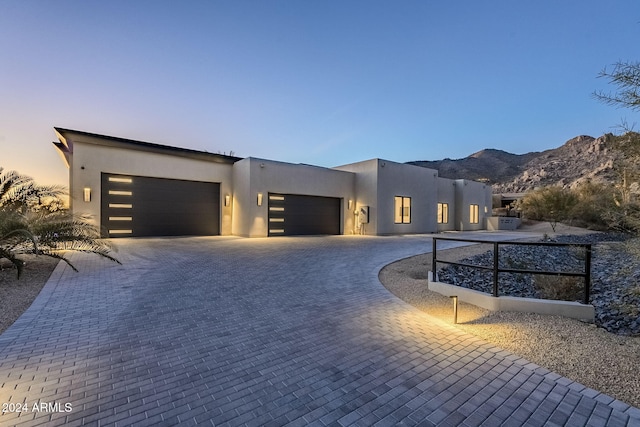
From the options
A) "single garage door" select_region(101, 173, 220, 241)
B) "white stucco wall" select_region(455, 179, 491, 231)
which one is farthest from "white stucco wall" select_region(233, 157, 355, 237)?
"white stucco wall" select_region(455, 179, 491, 231)

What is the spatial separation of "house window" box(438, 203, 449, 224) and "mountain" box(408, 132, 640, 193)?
25824 mm

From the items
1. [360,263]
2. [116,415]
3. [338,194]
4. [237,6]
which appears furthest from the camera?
[338,194]

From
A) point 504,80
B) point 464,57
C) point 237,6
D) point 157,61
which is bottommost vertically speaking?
point 157,61

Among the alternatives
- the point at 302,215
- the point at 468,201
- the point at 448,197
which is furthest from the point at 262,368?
the point at 468,201

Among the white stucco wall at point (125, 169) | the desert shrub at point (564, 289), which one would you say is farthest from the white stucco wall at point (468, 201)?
the desert shrub at point (564, 289)

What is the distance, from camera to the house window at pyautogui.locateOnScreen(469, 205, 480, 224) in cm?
2298

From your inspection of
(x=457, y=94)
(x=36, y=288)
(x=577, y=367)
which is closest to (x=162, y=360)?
(x=577, y=367)

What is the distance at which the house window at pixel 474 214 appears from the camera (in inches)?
905

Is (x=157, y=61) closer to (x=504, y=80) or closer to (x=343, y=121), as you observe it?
(x=343, y=121)

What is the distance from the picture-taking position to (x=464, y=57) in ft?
53.3

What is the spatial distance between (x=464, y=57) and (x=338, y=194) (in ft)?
34.6

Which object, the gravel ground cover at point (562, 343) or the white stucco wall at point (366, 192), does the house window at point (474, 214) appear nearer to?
the white stucco wall at point (366, 192)

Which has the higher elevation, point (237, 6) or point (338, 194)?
point (237, 6)

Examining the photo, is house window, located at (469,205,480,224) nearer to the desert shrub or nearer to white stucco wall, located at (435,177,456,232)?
white stucco wall, located at (435,177,456,232)
